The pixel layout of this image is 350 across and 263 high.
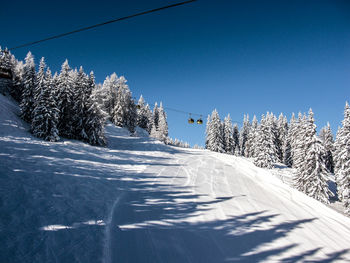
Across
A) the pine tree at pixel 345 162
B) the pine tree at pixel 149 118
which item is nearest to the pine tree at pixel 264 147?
the pine tree at pixel 345 162

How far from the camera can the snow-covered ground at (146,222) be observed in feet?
15.5

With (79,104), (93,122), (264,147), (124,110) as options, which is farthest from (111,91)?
(264,147)

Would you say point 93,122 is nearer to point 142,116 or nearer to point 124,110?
point 124,110

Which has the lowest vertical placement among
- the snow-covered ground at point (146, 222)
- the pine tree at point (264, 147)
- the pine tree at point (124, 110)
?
the snow-covered ground at point (146, 222)

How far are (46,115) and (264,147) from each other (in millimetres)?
41006

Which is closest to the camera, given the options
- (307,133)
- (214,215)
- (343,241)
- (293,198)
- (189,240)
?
(189,240)

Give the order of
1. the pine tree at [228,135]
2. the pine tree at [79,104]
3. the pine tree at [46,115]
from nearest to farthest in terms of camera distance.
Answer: the pine tree at [46,115] → the pine tree at [79,104] → the pine tree at [228,135]

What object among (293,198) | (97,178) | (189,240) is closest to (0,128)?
(97,178)

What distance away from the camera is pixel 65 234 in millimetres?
5020

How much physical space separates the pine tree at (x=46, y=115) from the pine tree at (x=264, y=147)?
127 ft

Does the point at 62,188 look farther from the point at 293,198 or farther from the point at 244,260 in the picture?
the point at 293,198

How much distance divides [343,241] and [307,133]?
24773 millimetres

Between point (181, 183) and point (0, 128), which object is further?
point (0, 128)

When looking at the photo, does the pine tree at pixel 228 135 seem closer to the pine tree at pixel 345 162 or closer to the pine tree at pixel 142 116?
the pine tree at pixel 142 116
